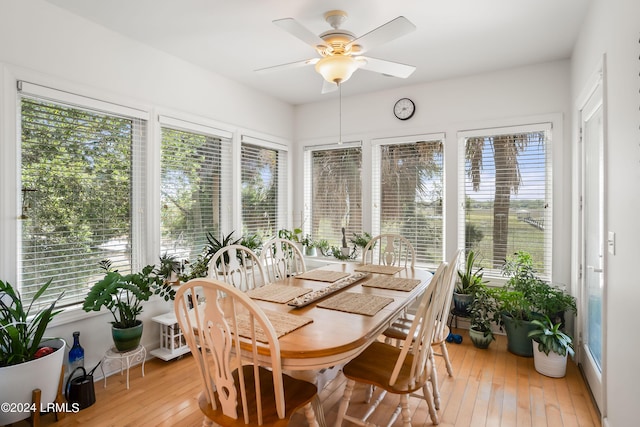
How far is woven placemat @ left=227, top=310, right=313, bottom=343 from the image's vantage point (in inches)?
57.3

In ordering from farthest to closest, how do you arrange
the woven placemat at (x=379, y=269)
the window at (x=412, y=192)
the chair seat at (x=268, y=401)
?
1. the window at (x=412, y=192)
2. the woven placemat at (x=379, y=269)
3. the chair seat at (x=268, y=401)

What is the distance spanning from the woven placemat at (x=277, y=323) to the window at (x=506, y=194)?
8.83ft

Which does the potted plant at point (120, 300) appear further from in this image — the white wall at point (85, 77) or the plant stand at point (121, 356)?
the white wall at point (85, 77)

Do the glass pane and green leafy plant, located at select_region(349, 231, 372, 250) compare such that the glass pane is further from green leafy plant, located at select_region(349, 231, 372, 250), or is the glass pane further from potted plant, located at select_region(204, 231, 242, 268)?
potted plant, located at select_region(204, 231, 242, 268)

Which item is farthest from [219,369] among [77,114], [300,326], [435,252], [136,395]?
[435,252]

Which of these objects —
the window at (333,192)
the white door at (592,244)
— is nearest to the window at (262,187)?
the window at (333,192)

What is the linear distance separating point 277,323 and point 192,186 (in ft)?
7.50

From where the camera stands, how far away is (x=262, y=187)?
4387 mm

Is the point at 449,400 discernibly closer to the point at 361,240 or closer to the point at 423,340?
the point at 423,340

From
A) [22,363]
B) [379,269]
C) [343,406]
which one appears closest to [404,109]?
[379,269]

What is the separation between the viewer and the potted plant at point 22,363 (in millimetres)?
1826

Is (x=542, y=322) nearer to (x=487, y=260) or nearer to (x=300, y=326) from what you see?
(x=487, y=260)

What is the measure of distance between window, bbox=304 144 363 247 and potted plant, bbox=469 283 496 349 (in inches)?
63.0

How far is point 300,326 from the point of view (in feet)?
5.19
